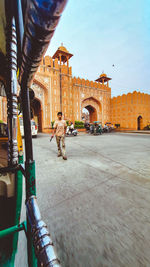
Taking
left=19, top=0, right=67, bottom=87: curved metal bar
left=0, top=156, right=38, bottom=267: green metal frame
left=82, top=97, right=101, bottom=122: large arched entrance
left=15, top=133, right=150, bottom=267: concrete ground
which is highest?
left=82, top=97, right=101, bottom=122: large arched entrance

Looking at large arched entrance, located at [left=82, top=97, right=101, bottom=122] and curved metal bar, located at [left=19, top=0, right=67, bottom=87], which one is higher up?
large arched entrance, located at [left=82, top=97, right=101, bottom=122]

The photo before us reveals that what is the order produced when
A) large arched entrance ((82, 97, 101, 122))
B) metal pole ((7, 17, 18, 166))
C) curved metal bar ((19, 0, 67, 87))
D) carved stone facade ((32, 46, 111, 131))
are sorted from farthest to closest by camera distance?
large arched entrance ((82, 97, 101, 122)) < carved stone facade ((32, 46, 111, 131)) < metal pole ((7, 17, 18, 166)) < curved metal bar ((19, 0, 67, 87))

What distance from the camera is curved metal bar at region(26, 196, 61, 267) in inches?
15.0

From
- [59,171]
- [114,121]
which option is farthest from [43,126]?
[59,171]

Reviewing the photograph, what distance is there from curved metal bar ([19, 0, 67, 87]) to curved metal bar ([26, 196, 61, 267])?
0.64 meters

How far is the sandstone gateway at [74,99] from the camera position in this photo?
15773 millimetres

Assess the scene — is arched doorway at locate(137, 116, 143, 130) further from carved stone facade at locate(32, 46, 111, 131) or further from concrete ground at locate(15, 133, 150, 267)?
concrete ground at locate(15, 133, 150, 267)

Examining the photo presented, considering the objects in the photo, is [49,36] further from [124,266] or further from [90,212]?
[90,212]

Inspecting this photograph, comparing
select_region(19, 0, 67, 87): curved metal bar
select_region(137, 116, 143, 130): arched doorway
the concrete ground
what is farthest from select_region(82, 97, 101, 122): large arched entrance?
select_region(19, 0, 67, 87): curved metal bar

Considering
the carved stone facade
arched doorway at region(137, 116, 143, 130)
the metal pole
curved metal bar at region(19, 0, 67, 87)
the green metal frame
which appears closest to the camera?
curved metal bar at region(19, 0, 67, 87)

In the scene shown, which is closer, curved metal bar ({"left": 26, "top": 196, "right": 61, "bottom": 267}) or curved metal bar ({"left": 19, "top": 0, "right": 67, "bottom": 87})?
curved metal bar ({"left": 19, "top": 0, "right": 67, "bottom": 87})

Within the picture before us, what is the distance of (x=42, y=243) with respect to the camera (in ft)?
1.44

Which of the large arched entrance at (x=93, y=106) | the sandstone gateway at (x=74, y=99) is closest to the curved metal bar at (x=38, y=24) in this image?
the sandstone gateway at (x=74, y=99)

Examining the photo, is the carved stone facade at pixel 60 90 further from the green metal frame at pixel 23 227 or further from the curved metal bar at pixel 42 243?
the curved metal bar at pixel 42 243
